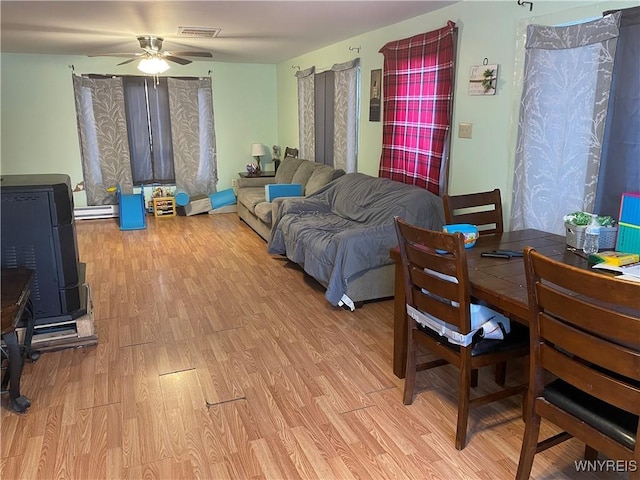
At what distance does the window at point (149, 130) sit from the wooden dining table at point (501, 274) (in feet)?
18.1

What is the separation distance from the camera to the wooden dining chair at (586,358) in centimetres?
134

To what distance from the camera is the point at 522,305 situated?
5.69 feet

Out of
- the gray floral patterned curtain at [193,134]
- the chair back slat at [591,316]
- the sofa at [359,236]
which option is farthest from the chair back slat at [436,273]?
the gray floral patterned curtain at [193,134]

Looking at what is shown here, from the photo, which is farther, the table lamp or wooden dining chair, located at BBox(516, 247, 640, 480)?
the table lamp

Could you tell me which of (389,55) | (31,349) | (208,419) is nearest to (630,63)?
(389,55)

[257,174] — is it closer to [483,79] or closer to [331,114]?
[331,114]

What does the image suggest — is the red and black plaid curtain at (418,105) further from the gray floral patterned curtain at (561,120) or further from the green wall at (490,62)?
the gray floral patterned curtain at (561,120)

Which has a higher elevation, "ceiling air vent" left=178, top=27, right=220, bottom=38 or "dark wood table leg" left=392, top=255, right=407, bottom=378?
"ceiling air vent" left=178, top=27, right=220, bottom=38

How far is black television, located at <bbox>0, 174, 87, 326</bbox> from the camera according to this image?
8.72 feet

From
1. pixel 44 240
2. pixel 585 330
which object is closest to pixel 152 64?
pixel 44 240

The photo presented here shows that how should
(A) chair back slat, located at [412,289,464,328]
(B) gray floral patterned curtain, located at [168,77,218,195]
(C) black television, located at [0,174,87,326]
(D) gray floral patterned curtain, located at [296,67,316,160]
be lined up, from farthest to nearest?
(B) gray floral patterned curtain, located at [168,77,218,195] < (D) gray floral patterned curtain, located at [296,67,316,160] < (C) black television, located at [0,174,87,326] < (A) chair back slat, located at [412,289,464,328]

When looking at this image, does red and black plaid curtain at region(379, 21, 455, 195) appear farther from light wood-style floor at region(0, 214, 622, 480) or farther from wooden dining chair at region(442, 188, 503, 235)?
light wood-style floor at region(0, 214, 622, 480)

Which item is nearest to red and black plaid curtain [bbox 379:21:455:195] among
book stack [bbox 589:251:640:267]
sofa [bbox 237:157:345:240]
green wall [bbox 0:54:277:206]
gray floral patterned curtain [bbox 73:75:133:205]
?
sofa [bbox 237:157:345:240]

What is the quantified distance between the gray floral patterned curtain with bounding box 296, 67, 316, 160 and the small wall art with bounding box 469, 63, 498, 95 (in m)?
2.97
